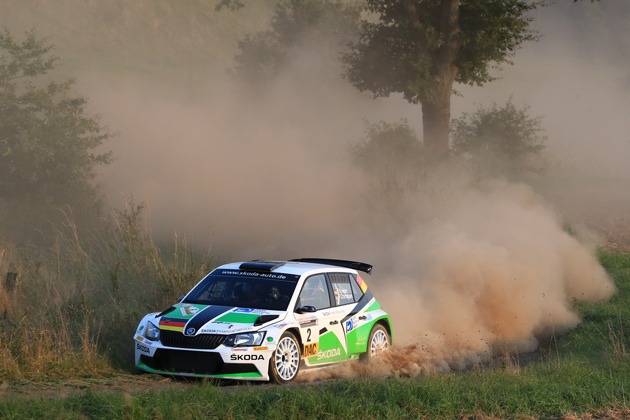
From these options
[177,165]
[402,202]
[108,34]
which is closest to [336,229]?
[402,202]

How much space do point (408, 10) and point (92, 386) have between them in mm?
22238

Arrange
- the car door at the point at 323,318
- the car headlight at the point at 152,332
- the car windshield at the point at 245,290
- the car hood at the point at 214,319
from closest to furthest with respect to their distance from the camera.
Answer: the car hood at the point at 214,319 → the car headlight at the point at 152,332 → the car door at the point at 323,318 → the car windshield at the point at 245,290

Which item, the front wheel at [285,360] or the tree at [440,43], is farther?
the tree at [440,43]

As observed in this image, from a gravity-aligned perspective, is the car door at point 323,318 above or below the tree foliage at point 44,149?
below

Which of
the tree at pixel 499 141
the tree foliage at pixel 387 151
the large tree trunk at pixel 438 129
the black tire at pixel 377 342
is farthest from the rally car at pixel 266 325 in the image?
the tree at pixel 499 141

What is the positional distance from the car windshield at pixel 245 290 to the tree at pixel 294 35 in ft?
141

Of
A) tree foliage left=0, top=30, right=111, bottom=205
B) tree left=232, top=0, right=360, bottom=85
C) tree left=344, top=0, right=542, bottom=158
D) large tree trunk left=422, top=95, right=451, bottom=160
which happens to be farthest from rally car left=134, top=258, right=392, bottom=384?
tree left=232, top=0, right=360, bottom=85

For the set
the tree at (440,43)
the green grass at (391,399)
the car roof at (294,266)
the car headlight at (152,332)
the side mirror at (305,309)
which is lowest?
the green grass at (391,399)

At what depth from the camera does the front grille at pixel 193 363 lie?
1246cm

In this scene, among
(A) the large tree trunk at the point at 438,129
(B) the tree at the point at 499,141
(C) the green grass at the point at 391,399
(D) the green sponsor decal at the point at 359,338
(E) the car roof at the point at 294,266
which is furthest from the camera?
(B) the tree at the point at 499,141

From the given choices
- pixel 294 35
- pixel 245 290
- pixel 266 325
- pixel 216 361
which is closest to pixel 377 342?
pixel 245 290

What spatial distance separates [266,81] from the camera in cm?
5609

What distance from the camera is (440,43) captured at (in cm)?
3116

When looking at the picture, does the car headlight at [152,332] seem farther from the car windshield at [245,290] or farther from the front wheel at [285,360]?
the front wheel at [285,360]
